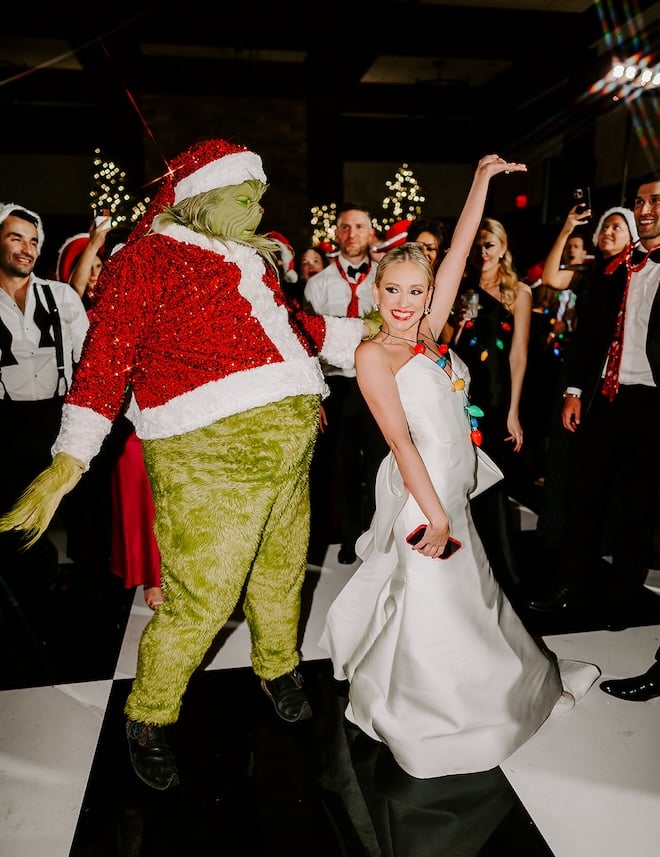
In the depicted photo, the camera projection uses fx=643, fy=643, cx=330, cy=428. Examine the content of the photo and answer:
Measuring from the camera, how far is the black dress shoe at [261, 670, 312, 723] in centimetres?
188

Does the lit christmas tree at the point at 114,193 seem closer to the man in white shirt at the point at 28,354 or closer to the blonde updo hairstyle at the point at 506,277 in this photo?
the man in white shirt at the point at 28,354

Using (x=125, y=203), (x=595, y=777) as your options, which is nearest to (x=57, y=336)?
(x=595, y=777)

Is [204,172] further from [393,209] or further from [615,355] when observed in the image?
[393,209]

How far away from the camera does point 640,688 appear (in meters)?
1.95

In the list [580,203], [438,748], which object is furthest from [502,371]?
[438,748]

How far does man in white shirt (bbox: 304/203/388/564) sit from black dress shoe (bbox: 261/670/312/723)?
3.08 feet

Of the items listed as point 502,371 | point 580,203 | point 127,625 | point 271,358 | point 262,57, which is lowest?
point 127,625

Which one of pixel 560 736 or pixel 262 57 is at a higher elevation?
pixel 262 57

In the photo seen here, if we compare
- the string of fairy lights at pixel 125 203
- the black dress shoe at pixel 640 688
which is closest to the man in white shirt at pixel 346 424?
the black dress shoe at pixel 640 688

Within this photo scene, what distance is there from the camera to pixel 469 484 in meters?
1.76

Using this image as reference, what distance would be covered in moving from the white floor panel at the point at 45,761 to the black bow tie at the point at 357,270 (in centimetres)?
221

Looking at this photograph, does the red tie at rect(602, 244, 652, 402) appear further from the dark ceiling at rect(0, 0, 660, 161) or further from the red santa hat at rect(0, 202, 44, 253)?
the dark ceiling at rect(0, 0, 660, 161)

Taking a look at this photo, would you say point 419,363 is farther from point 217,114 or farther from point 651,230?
point 217,114

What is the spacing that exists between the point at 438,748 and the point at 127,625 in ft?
4.39
